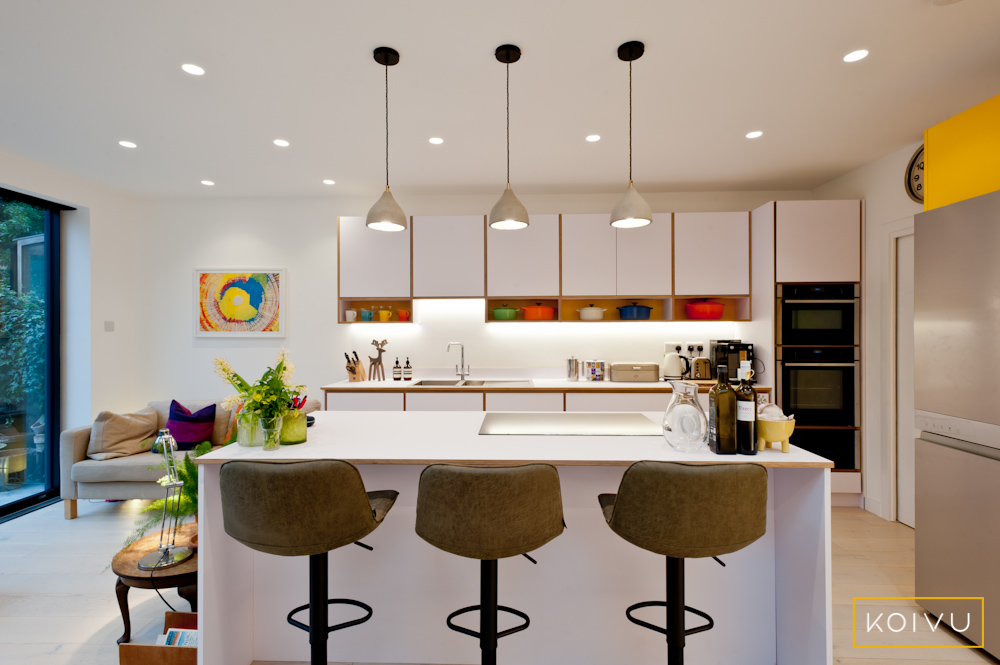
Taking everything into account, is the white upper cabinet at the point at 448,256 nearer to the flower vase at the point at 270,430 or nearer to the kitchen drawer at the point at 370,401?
the kitchen drawer at the point at 370,401

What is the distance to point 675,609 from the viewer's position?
1.54 m

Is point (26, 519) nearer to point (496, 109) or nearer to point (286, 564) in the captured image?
point (286, 564)

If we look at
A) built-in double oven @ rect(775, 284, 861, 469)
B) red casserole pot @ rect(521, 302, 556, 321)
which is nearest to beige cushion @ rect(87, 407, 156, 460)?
red casserole pot @ rect(521, 302, 556, 321)

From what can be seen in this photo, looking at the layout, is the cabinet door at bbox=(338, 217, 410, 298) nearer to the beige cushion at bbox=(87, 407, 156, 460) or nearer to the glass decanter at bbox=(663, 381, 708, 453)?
the beige cushion at bbox=(87, 407, 156, 460)

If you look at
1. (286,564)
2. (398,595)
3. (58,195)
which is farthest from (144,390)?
(398,595)

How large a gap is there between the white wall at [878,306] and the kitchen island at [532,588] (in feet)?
7.77

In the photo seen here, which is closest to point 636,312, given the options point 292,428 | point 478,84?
point 478,84

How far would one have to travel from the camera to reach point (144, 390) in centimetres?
461

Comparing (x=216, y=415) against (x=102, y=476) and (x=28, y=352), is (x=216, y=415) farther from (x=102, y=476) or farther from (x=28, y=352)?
(x=28, y=352)

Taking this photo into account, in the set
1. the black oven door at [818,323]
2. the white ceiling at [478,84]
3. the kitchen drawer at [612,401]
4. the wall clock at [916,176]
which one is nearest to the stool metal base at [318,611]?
the white ceiling at [478,84]

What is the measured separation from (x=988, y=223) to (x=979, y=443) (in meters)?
0.92

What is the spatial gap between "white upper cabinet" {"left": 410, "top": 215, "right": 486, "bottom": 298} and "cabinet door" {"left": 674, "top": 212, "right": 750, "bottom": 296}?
174cm

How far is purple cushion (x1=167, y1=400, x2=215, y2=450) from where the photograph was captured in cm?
372

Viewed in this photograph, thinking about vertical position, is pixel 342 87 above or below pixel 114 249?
above
